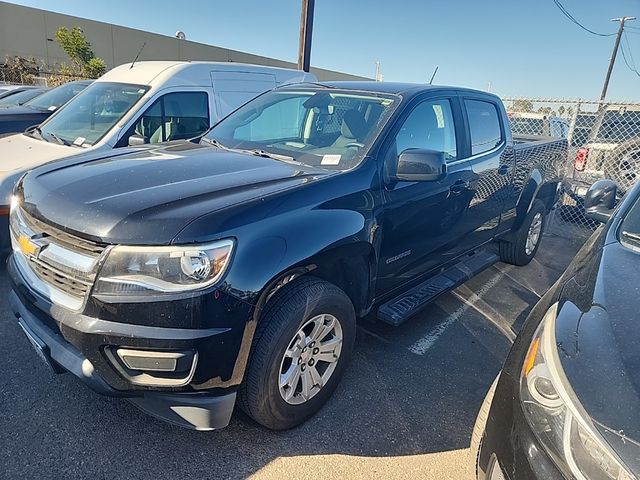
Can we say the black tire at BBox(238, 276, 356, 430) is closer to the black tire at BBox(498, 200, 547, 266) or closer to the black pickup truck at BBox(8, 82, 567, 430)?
the black pickup truck at BBox(8, 82, 567, 430)

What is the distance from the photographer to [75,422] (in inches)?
96.7

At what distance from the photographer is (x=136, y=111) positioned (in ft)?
16.3

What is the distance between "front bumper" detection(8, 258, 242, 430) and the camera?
1.92 metres

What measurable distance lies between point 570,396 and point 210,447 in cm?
174

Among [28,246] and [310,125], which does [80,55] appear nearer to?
[310,125]

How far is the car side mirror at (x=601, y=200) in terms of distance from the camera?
317 centimetres

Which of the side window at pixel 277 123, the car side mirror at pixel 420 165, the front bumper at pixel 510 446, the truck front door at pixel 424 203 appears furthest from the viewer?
the side window at pixel 277 123

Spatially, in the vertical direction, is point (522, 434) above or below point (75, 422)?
above

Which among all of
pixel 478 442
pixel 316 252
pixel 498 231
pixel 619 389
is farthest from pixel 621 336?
pixel 498 231

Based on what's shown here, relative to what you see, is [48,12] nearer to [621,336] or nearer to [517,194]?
[517,194]

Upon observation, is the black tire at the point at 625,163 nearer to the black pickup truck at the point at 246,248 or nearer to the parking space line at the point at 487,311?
the parking space line at the point at 487,311

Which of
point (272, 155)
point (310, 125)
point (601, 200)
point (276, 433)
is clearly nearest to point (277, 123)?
point (310, 125)

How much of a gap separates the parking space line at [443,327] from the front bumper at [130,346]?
70.4 inches

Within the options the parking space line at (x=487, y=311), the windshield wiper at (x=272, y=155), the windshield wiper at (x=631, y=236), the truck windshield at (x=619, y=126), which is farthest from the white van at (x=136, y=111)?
the truck windshield at (x=619, y=126)
